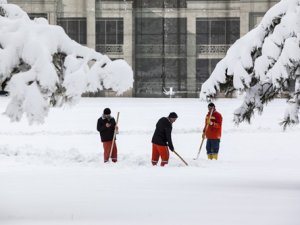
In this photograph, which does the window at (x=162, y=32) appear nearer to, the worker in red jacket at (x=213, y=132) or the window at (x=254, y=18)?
the window at (x=254, y=18)

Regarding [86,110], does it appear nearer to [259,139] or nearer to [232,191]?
[259,139]

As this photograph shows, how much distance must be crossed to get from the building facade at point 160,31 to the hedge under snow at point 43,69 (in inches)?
1934

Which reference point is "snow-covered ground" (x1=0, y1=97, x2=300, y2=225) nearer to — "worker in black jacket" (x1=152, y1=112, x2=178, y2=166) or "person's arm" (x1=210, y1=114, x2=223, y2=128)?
"worker in black jacket" (x1=152, y1=112, x2=178, y2=166)

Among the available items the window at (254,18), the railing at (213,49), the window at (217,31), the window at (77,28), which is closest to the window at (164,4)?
the window at (217,31)

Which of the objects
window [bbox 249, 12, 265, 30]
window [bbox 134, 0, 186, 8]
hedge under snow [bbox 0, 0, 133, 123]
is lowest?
hedge under snow [bbox 0, 0, 133, 123]

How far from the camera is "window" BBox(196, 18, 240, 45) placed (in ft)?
197

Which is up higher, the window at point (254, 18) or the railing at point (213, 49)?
the window at point (254, 18)

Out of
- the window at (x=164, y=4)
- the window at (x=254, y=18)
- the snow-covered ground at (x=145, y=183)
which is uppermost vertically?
the window at (x=164, y=4)

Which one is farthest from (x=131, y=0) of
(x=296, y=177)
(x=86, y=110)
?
(x=296, y=177)

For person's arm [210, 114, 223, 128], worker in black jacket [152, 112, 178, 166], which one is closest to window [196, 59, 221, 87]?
person's arm [210, 114, 223, 128]

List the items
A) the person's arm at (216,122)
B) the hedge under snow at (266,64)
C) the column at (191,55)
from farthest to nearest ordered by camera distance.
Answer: the column at (191,55), the person's arm at (216,122), the hedge under snow at (266,64)

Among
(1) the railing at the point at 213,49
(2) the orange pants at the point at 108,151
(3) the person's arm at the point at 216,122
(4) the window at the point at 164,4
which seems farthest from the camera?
(4) the window at the point at 164,4

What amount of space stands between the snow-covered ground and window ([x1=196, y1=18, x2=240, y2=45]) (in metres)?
35.0

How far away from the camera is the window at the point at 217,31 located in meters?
60.0
